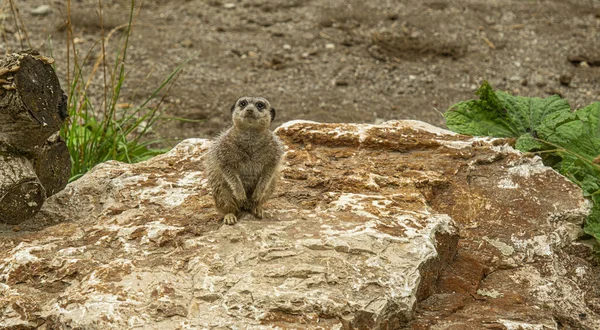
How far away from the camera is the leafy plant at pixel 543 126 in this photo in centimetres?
521

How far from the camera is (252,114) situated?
450 cm

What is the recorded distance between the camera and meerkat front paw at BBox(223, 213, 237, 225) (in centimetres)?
431

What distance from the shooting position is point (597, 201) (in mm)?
4727

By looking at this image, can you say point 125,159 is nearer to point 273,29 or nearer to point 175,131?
point 175,131

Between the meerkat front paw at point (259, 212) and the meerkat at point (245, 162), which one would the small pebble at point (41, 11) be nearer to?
the meerkat at point (245, 162)

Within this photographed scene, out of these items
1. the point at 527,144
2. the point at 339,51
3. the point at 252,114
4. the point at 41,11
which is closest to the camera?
the point at 252,114

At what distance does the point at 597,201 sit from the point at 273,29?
5.77 m

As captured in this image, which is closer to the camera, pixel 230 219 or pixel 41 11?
pixel 230 219

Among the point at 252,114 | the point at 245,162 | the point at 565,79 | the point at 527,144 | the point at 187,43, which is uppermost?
the point at 252,114

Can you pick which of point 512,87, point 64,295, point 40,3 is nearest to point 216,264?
point 64,295

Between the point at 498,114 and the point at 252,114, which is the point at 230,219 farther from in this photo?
the point at 498,114

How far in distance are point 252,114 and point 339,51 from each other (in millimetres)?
4940

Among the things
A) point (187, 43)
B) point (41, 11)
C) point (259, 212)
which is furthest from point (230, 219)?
point (41, 11)

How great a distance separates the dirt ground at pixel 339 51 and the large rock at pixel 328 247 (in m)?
2.84
